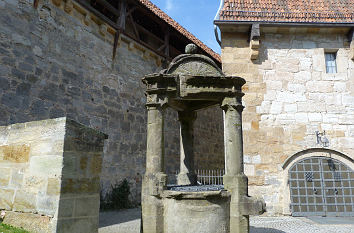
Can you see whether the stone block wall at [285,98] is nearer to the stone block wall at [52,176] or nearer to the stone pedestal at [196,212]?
the stone pedestal at [196,212]

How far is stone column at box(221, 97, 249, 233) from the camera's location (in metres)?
3.68

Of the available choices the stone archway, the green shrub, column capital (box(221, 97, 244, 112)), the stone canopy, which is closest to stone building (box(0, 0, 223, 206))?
the green shrub

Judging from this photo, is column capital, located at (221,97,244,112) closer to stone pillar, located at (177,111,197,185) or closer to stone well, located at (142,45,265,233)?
stone well, located at (142,45,265,233)

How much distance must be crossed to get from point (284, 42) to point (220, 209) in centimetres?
538

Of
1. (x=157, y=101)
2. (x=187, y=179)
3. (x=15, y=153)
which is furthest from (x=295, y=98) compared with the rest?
(x=15, y=153)

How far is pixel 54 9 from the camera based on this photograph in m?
6.28

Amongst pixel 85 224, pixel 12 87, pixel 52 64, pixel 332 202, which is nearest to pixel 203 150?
pixel 332 202

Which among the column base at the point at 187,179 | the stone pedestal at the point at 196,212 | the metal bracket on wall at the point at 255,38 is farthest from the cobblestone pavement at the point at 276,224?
the metal bracket on wall at the point at 255,38

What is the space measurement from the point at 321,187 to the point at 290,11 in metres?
4.53

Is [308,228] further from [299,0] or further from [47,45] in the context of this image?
[47,45]

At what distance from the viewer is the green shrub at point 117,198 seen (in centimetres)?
719

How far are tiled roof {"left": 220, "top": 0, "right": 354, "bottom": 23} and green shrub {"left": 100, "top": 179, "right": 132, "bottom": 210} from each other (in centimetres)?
518

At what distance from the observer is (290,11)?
736 centimetres

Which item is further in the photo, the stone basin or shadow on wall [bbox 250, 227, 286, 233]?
shadow on wall [bbox 250, 227, 286, 233]
